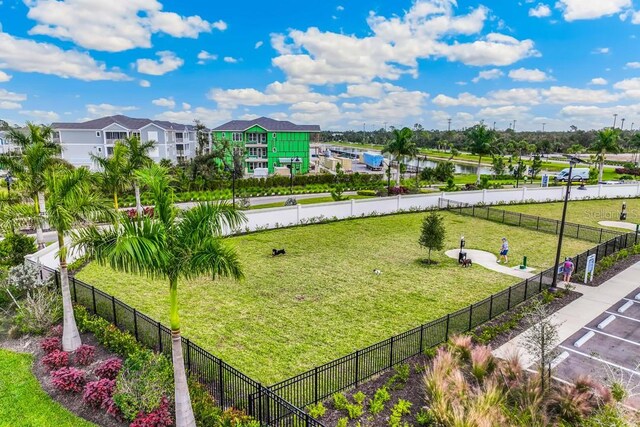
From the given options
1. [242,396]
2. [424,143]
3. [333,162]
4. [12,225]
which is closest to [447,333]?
[242,396]

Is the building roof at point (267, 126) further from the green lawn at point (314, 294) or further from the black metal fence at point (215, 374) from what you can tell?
the black metal fence at point (215, 374)

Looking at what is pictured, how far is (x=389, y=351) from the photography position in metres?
11.3

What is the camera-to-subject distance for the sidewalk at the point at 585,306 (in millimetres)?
12250

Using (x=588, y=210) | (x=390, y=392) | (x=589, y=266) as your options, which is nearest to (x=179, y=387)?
(x=390, y=392)

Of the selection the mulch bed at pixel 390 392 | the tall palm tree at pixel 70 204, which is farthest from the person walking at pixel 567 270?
the tall palm tree at pixel 70 204

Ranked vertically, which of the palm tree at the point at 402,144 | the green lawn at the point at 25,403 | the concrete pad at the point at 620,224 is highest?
the palm tree at the point at 402,144

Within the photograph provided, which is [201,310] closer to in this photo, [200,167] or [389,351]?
[389,351]

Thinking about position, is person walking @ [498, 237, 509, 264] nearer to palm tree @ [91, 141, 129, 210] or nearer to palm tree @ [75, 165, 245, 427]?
palm tree @ [75, 165, 245, 427]

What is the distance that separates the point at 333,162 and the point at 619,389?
67.9 metres

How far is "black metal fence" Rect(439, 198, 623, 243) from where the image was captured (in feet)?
86.0

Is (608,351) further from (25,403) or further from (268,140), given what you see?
(268,140)

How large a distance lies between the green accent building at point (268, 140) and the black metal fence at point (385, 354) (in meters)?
52.1

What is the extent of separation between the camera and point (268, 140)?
65688 millimetres

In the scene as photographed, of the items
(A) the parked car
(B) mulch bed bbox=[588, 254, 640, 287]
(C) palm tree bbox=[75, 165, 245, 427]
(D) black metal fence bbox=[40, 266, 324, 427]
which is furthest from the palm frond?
(A) the parked car
